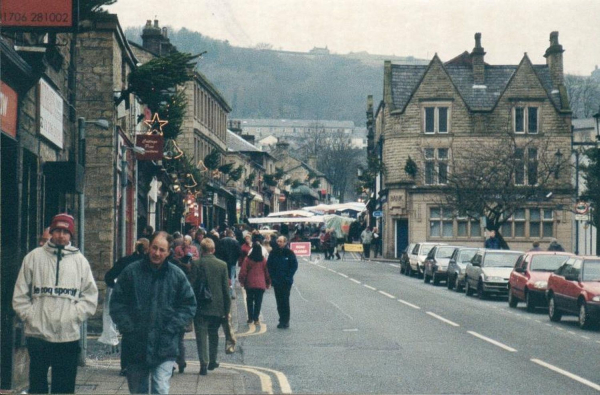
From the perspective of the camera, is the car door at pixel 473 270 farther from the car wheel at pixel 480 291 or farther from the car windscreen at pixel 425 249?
the car windscreen at pixel 425 249

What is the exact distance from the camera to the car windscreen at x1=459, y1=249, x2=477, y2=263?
38250 mm

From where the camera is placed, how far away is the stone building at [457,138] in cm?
6994

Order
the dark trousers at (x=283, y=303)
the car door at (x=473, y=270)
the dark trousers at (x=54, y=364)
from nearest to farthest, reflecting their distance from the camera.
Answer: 1. the dark trousers at (x=54, y=364)
2. the dark trousers at (x=283, y=303)
3. the car door at (x=473, y=270)

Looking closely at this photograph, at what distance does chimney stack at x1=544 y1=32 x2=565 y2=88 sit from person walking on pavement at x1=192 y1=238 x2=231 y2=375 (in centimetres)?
6093

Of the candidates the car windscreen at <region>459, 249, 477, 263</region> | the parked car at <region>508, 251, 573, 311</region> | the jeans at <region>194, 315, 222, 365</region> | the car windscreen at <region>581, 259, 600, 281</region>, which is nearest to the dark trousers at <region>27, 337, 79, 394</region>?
the jeans at <region>194, 315, 222, 365</region>

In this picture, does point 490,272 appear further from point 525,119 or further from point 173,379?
point 525,119

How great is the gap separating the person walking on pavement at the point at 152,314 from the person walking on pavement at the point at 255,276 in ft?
44.4

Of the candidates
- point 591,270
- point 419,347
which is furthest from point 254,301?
point 591,270

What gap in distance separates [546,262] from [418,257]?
672 inches

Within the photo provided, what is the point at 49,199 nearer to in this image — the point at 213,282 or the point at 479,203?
the point at 213,282

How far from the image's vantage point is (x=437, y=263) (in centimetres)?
4156

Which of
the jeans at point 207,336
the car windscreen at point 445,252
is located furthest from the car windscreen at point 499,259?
the jeans at point 207,336

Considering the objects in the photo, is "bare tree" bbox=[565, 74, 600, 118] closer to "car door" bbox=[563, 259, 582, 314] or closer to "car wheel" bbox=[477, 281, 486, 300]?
"car wheel" bbox=[477, 281, 486, 300]

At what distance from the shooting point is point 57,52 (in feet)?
56.0
